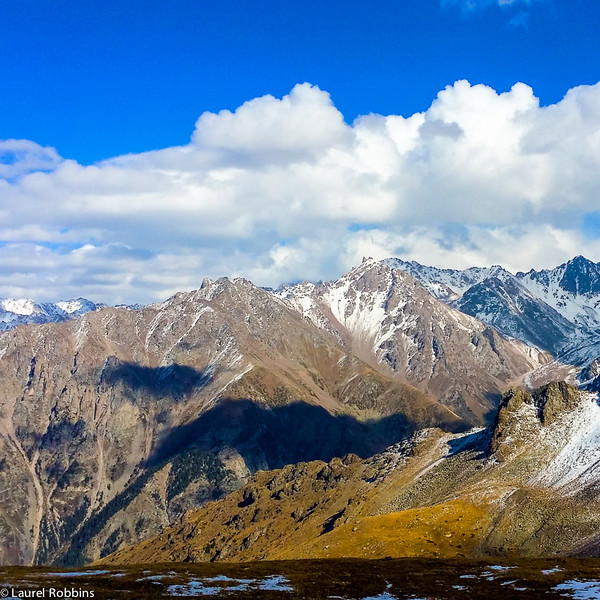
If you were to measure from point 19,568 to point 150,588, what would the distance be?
4603cm

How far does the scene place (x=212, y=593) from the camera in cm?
10150

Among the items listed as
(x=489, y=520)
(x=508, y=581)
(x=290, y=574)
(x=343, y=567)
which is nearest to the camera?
(x=508, y=581)

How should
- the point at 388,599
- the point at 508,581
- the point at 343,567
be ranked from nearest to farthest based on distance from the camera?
1. the point at 388,599
2. the point at 508,581
3. the point at 343,567

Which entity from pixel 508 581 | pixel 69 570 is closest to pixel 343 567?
pixel 508 581

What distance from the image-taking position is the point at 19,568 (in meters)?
136

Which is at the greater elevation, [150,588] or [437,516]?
[150,588]

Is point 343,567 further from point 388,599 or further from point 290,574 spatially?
point 388,599

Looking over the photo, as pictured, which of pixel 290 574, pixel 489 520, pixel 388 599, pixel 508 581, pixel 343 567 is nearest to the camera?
pixel 388 599

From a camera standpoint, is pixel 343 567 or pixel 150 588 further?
pixel 343 567

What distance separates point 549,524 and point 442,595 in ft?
304

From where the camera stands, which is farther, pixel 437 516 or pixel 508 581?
pixel 437 516

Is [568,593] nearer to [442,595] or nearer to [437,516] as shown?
[442,595]

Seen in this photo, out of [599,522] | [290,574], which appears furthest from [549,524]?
[290,574]

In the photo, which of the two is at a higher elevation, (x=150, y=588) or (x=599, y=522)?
(x=150, y=588)
